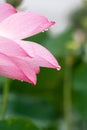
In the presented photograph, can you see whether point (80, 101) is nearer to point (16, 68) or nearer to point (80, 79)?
point (80, 79)

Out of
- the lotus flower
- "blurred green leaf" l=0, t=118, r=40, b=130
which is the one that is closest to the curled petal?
the lotus flower

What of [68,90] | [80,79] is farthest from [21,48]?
[80,79]

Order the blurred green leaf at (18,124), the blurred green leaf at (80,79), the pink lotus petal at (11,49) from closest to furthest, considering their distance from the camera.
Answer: the pink lotus petal at (11,49) < the blurred green leaf at (18,124) < the blurred green leaf at (80,79)

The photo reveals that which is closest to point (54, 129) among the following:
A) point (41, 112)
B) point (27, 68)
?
point (41, 112)

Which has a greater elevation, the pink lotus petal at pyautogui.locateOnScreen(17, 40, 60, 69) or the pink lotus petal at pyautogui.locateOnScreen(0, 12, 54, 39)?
the pink lotus petal at pyautogui.locateOnScreen(0, 12, 54, 39)

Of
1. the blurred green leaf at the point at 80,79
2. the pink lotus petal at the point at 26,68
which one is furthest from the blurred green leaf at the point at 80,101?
the pink lotus petal at the point at 26,68

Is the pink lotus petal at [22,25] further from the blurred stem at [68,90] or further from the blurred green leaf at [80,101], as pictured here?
the blurred green leaf at [80,101]

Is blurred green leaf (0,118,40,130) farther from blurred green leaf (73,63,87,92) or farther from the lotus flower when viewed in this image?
blurred green leaf (73,63,87,92)

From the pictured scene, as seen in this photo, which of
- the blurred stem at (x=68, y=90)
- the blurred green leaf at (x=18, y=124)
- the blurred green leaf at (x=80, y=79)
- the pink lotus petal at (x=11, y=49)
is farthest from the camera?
the blurred green leaf at (x=80, y=79)
